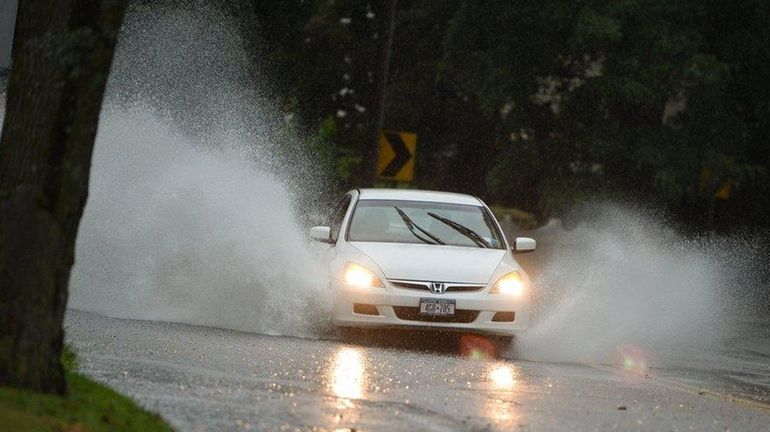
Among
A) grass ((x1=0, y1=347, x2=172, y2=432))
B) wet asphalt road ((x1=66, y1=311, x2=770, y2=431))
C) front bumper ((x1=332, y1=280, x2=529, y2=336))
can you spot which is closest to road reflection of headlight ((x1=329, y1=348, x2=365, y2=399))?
wet asphalt road ((x1=66, y1=311, x2=770, y2=431))

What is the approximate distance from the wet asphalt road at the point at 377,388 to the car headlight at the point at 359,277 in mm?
556

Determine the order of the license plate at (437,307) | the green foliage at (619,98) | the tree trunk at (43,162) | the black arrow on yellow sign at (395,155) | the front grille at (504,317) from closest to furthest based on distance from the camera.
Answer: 1. the tree trunk at (43,162)
2. the license plate at (437,307)
3. the front grille at (504,317)
4. the black arrow on yellow sign at (395,155)
5. the green foliage at (619,98)

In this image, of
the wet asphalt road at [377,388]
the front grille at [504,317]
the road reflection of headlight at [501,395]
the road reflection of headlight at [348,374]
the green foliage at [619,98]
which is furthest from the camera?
the green foliage at [619,98]

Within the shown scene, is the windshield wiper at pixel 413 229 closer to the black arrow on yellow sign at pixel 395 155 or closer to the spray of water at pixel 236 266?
the spray of water at pixel 236 266

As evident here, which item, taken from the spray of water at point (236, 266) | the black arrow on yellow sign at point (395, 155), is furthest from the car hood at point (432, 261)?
the black arrow on yellow sign at point (395, 155)

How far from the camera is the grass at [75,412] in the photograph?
7.98 m

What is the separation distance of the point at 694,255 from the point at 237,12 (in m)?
12.9

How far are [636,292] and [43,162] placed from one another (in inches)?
597

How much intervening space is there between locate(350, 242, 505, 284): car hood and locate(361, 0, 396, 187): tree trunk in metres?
11.7

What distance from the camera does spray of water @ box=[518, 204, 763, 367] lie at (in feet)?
57.0

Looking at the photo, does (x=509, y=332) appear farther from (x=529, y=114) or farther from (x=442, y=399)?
(x=529, y=114)

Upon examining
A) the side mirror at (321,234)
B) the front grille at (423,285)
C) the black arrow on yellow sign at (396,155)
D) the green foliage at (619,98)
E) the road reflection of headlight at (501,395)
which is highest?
the green foliage at (619,98)

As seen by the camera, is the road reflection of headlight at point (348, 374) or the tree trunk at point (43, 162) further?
the road reflection of headlight at point (348, 374)

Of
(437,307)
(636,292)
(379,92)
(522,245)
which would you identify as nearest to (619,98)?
(379,92)
